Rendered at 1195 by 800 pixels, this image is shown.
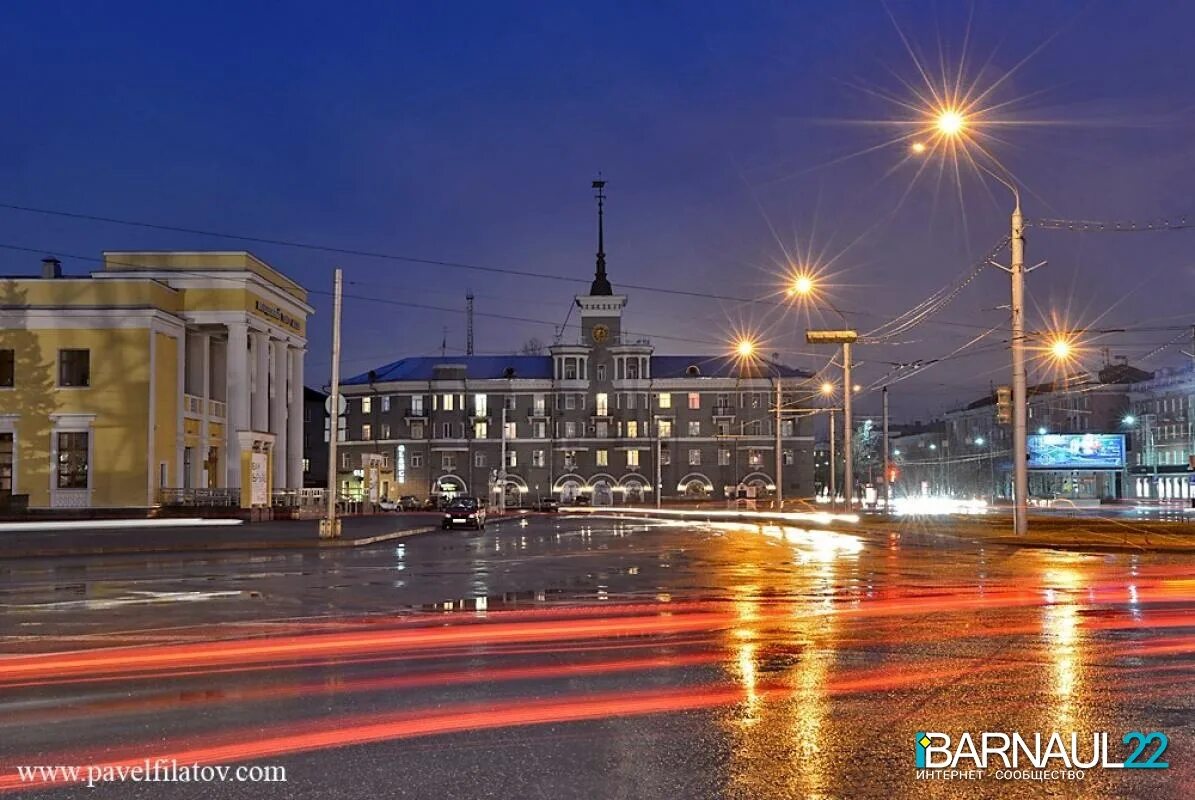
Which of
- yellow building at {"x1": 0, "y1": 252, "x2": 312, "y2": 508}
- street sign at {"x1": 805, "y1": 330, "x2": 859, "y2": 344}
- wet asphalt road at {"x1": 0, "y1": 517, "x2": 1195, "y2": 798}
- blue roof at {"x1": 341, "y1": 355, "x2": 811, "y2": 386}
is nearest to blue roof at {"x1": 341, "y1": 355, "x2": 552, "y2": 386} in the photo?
blue roof at {"x1": 341, "y1": 355, "x2": 811, "y2": 386}

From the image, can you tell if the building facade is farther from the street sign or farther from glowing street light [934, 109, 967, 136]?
glowing street light [934, 109, 967, 136]

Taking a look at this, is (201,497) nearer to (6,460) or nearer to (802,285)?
(6,460)

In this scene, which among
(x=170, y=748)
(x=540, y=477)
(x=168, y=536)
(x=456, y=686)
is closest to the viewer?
(x=170, y=748)

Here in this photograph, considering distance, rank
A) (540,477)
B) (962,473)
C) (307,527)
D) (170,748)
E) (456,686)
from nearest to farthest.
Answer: (170,748)
(456,686)
(307,527)
(540,477)
(962,473)

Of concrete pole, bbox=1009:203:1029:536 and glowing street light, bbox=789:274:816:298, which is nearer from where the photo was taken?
concrete pole, bbox=1009:203:1029:536

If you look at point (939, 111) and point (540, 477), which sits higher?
point (939, 111)

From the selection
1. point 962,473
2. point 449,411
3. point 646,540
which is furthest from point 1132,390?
point 646,540

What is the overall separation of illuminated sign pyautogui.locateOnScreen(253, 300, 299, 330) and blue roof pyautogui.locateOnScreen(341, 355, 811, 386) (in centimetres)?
4215

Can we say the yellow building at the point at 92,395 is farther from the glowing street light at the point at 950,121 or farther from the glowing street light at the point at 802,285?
the glowing street light at the point at 950,121

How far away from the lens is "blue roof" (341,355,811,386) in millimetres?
115000

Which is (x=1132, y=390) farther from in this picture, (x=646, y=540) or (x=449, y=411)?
(x=646, y=540)

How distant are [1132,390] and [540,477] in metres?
63.6

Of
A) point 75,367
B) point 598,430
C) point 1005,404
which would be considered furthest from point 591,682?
point 598,430

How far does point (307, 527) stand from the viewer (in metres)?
46.6
